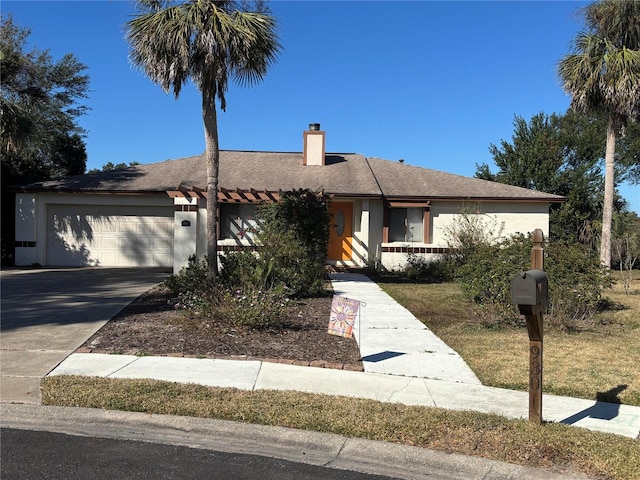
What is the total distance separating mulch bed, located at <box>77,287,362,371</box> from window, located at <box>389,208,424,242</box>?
10233 mm

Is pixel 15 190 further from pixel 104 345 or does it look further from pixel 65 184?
pixel 104 345

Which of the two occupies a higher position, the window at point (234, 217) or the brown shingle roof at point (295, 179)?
the brown shingle roof at point (295, 179)

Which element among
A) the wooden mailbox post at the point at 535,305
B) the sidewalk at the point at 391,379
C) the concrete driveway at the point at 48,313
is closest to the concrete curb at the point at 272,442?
the concrete driveway at the point at 48,313

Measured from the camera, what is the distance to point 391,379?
6535mm

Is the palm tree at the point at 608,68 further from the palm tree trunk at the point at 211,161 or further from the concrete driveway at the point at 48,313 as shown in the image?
the concrete driveway at the point at 48,313

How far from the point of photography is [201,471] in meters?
4.04

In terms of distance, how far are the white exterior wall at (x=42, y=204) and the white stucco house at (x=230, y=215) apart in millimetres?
34

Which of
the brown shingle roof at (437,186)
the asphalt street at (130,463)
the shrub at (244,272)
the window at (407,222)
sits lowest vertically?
the asphalt street at (130,463)

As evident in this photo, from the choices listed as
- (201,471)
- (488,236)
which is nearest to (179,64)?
(201,471)

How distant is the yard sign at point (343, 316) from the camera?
7863 mm

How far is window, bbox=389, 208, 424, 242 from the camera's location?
19.8 m

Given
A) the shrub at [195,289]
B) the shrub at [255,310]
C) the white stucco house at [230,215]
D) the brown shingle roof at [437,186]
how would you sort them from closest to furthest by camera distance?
the shrub at [255,310] → the shrub at [195,289] → the white stucco house at [230,215] → the brown shingle roof at [437,186]

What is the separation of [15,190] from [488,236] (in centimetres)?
1692

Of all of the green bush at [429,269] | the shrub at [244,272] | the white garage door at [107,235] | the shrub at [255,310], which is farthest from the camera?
the white garage door at [107,235]
